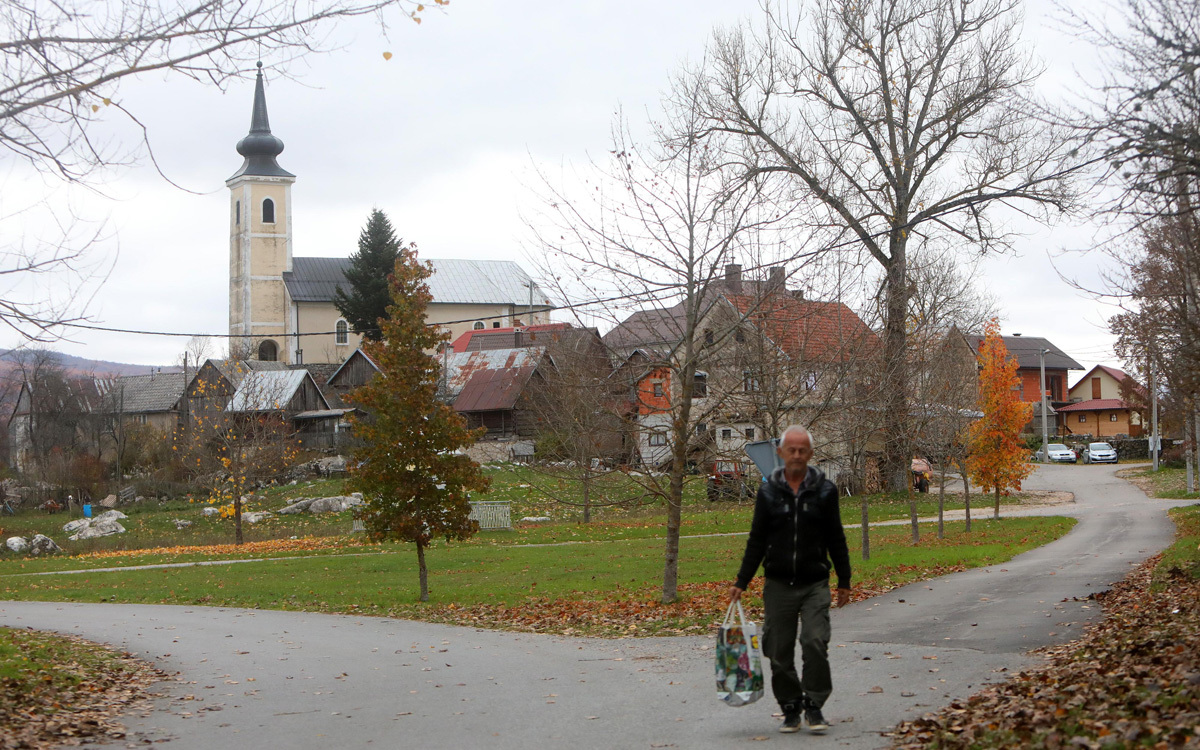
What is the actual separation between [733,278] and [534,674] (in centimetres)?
778

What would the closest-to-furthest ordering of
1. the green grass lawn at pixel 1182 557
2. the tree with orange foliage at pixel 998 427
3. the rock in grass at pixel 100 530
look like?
the green grass lawn at pixel 1182 557, the tree with orange foliage at pixel 998 427, the rock in grass at pixel 100 530

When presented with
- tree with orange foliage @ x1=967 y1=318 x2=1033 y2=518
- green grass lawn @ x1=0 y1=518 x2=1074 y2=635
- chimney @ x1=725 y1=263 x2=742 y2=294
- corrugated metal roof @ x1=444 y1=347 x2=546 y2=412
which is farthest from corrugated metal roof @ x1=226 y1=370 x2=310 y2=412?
chimney @ x1=725 y1=263 x2=742 y2=294

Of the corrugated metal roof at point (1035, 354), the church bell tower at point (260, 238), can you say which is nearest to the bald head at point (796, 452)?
the church bell tower at point (260, 238)

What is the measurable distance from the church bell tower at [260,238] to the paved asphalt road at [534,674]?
8484 centimetres

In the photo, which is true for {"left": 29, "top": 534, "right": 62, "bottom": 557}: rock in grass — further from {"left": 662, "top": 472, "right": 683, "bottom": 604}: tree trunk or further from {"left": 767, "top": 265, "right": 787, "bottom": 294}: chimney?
{"left": 767, "top": 265, "right": 787, "bottom": 294}: chimney

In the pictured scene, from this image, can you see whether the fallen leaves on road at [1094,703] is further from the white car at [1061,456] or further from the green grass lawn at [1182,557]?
the white car at [1061,456]

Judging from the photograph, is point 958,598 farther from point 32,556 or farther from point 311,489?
point 311,489

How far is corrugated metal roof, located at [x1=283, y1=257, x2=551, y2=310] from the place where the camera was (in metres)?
102

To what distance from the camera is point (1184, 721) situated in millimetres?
6113

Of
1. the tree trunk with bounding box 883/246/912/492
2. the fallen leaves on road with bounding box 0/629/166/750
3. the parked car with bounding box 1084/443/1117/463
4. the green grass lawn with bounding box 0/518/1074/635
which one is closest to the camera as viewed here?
the fallen leaves on road with bounding box 0/629/166/750

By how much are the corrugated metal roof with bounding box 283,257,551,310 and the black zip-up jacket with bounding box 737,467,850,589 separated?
93961 mm

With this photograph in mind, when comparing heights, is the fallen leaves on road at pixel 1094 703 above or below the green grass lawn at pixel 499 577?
above

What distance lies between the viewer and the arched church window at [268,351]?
96.8 meters

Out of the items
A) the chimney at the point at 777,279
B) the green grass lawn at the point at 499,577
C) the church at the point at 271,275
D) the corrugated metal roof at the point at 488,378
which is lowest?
the green grass lawn at the point at 499,577
